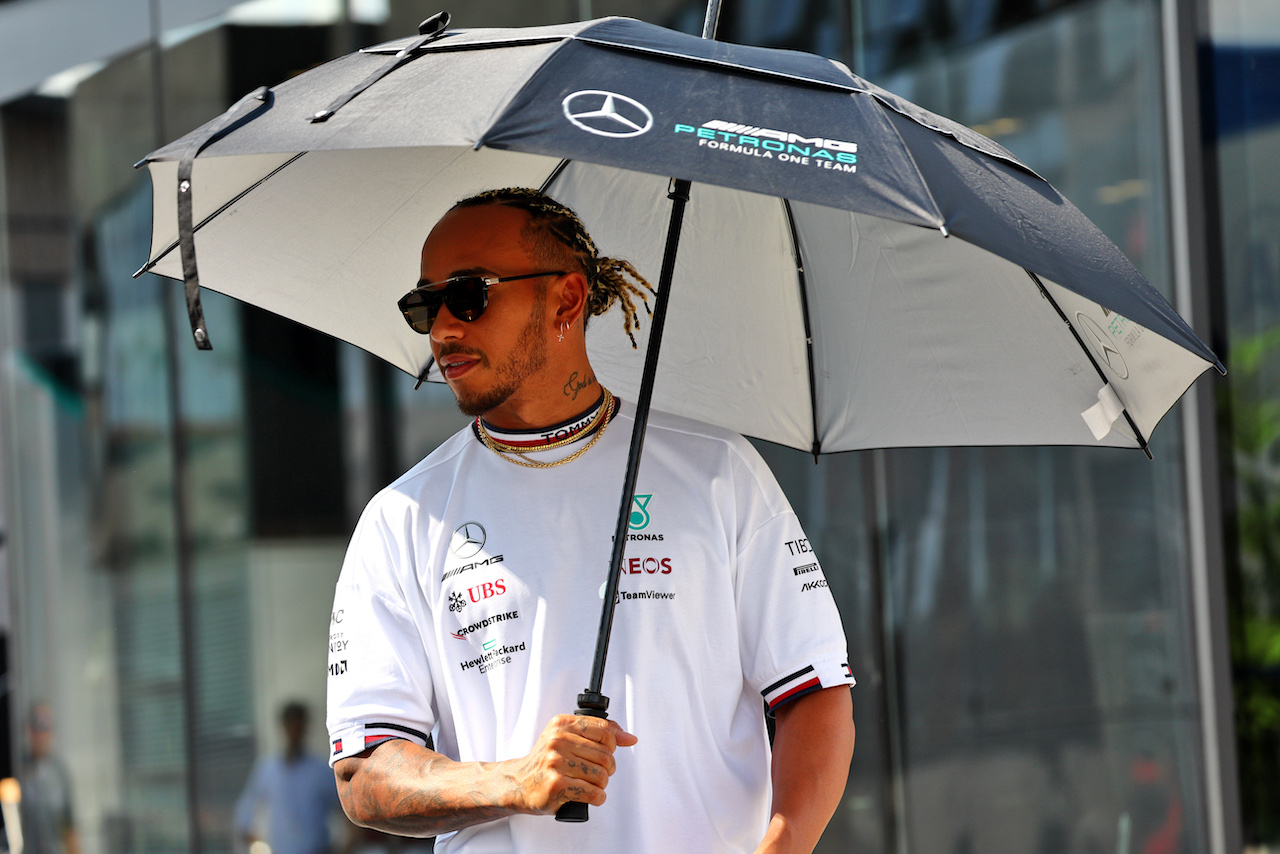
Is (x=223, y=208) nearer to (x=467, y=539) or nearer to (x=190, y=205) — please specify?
(x=190, y=205)

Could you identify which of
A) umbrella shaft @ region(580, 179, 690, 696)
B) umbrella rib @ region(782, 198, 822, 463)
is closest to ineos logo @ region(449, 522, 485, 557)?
umbrella shaft @ region(580, 179, 690, 696)

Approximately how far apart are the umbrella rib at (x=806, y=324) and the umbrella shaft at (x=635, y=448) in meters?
0.39

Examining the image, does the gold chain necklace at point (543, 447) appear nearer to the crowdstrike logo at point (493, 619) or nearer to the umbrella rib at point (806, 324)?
the crowdstrike logo at point (493, 619)

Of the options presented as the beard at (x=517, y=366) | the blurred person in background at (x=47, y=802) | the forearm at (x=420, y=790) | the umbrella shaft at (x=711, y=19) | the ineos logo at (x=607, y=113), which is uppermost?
the umbrella shaft at (x=711, y=19)

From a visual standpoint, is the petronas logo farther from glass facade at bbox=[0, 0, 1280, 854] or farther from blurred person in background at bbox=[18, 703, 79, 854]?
blurred person in background at bbox=[18, 703, 79, 854]

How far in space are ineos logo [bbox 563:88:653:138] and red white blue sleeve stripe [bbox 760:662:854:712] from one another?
94 centimetres

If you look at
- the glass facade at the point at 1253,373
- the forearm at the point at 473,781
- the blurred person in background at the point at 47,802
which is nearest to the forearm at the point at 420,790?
the forearm at the point at 473,781

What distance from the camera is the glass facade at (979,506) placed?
16.7ft

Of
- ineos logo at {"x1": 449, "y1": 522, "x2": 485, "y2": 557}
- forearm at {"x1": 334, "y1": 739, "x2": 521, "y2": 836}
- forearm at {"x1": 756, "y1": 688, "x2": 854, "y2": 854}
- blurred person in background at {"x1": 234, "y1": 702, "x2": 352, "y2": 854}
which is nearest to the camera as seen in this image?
forearm at {"x1": 334, "y1": 739, "x2": 521, "y2": 836}

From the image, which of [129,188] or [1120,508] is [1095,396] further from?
[129,188]

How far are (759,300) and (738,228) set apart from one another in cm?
15

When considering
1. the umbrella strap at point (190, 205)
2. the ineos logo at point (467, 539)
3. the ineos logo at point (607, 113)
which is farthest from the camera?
the ineos logo at point (467, 539)

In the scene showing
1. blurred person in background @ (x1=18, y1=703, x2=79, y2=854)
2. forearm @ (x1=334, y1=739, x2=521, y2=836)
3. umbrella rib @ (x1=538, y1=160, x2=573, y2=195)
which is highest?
umbrella rib @ (x1=538, y1=160, x2=573, y2=195)

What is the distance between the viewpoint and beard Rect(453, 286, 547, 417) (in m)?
2.39
